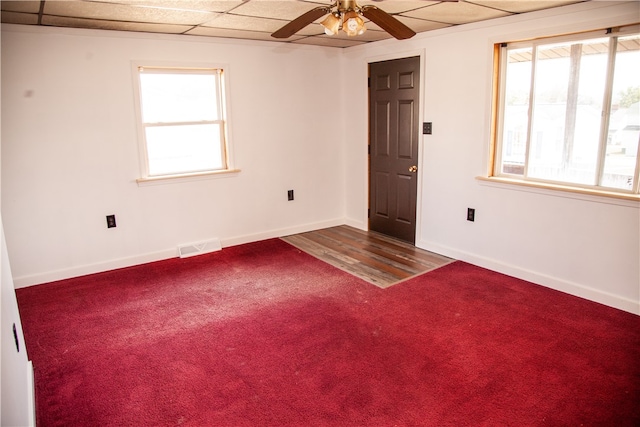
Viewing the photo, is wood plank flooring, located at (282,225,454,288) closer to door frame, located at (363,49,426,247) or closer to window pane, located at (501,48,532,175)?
door frame, located at (363,49,426,247)

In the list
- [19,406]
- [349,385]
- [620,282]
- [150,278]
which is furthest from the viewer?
[150,278]

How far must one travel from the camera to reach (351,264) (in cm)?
434

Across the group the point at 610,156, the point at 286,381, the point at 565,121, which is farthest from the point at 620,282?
the point at 286,381

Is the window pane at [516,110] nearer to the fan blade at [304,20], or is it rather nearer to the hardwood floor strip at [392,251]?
the hardwood floor strip at [392,251]

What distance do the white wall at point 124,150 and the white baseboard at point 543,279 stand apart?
73.7 inches

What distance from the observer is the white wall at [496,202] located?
3.24m

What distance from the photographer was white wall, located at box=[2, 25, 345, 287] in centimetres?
379

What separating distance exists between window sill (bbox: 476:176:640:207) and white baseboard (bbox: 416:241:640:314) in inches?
28.0

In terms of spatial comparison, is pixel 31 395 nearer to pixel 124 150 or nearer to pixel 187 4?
pixel 124 150

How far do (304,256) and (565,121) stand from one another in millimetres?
2695

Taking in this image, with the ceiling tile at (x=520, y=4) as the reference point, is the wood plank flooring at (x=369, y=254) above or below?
below

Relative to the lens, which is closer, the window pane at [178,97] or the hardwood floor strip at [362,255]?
the hardwood floor strip at [362,255]

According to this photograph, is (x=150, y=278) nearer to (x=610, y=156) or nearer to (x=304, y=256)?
(x=304, y=256)

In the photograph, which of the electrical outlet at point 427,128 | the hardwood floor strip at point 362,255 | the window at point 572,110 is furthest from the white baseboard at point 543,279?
the electrical outlet at point 427,128
